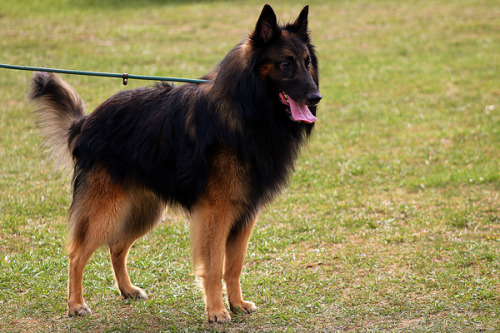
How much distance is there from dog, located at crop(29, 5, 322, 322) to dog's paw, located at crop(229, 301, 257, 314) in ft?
0.03

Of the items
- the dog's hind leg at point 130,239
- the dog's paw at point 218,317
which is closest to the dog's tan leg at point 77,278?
the dog's hind leg at point 130,239

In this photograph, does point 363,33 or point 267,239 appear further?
point 363,33

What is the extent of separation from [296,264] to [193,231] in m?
1.68

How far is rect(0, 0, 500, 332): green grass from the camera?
5.03 metres

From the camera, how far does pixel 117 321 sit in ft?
16.2

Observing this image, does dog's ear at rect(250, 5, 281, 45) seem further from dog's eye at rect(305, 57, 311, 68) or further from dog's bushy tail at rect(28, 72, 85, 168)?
dog's bushy tail at rect(28, 72, 85, 168)

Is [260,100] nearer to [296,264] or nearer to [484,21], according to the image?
[296,264]

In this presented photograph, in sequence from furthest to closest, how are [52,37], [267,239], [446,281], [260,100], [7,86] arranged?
[52,37] < [7,86] < [267,239] < [446,281] < [260,100]

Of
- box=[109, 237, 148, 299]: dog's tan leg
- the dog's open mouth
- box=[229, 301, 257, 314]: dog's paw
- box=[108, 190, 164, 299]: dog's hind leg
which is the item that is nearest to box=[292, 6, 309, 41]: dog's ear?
the dog's open mouth

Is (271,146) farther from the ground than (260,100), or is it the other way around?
(260,100)

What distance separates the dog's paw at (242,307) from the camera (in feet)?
16.5

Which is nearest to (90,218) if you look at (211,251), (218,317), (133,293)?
(133,293)

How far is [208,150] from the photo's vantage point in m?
4.60

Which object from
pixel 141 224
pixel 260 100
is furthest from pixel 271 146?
pixel 141 224
